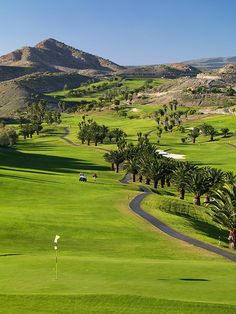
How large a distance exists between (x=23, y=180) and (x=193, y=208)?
94.5ft

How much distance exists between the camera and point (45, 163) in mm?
124250

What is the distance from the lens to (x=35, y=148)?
16762cm

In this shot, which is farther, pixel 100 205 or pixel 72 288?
pixel 100 205

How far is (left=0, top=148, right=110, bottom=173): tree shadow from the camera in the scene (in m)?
114

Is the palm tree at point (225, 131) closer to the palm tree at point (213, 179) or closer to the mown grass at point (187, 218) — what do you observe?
the palm tree at point (213, 179)

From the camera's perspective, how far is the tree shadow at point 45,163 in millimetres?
113688

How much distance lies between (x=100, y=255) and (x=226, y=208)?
58.4 feet

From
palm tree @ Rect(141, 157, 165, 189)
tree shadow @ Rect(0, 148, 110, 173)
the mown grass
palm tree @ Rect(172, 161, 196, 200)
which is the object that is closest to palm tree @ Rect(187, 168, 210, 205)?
palm tree @ Rect(172, 161, 196, 200)

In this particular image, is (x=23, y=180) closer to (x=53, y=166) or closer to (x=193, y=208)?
(x=193, y=208)

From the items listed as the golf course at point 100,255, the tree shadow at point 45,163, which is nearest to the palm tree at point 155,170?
the golf course at point 100,255

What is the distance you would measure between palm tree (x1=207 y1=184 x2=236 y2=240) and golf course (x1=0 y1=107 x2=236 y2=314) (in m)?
2.49

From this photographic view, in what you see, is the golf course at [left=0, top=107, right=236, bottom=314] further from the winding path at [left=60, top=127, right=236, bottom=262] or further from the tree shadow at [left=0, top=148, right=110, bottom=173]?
the tree shadow at [left=0, top=148, right=110, bottom=173]

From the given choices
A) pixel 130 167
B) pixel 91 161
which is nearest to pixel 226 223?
pixel 130 167

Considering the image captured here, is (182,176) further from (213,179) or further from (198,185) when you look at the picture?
(198,185)
